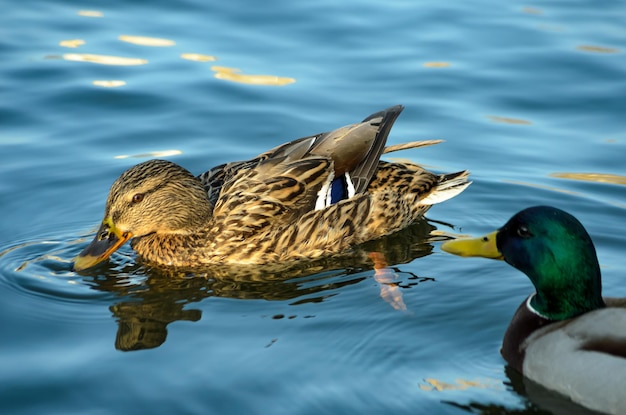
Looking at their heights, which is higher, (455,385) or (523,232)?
(523,232)

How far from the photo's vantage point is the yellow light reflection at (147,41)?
41.7ft

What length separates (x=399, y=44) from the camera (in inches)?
506

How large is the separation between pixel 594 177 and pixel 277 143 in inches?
111

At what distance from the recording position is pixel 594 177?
9.69 metres

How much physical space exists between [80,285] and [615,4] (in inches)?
336

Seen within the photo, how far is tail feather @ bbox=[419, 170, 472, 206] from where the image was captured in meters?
8.88

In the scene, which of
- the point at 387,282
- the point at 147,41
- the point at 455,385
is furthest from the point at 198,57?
the point at 455,385

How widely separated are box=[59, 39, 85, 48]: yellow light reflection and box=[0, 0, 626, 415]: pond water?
22mm

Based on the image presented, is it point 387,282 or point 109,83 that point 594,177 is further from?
point 109,83

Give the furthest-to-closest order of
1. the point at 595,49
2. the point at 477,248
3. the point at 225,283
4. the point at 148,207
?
the point at 595,49 < the point at 148,207 < the point at 225,283 < the point at 477,248

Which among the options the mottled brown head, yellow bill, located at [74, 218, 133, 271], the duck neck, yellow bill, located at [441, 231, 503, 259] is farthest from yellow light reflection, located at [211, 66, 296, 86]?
the duck neck

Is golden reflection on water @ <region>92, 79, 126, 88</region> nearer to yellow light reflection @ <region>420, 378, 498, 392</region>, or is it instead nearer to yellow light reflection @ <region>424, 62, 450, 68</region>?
yellow light reflection @ <region>424, 62, 450, 68</region>

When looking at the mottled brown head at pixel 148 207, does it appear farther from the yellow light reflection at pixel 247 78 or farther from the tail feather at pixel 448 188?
the yellow light reflection at pixel 247 78

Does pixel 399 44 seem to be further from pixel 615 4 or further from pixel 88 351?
pixel 88 351
